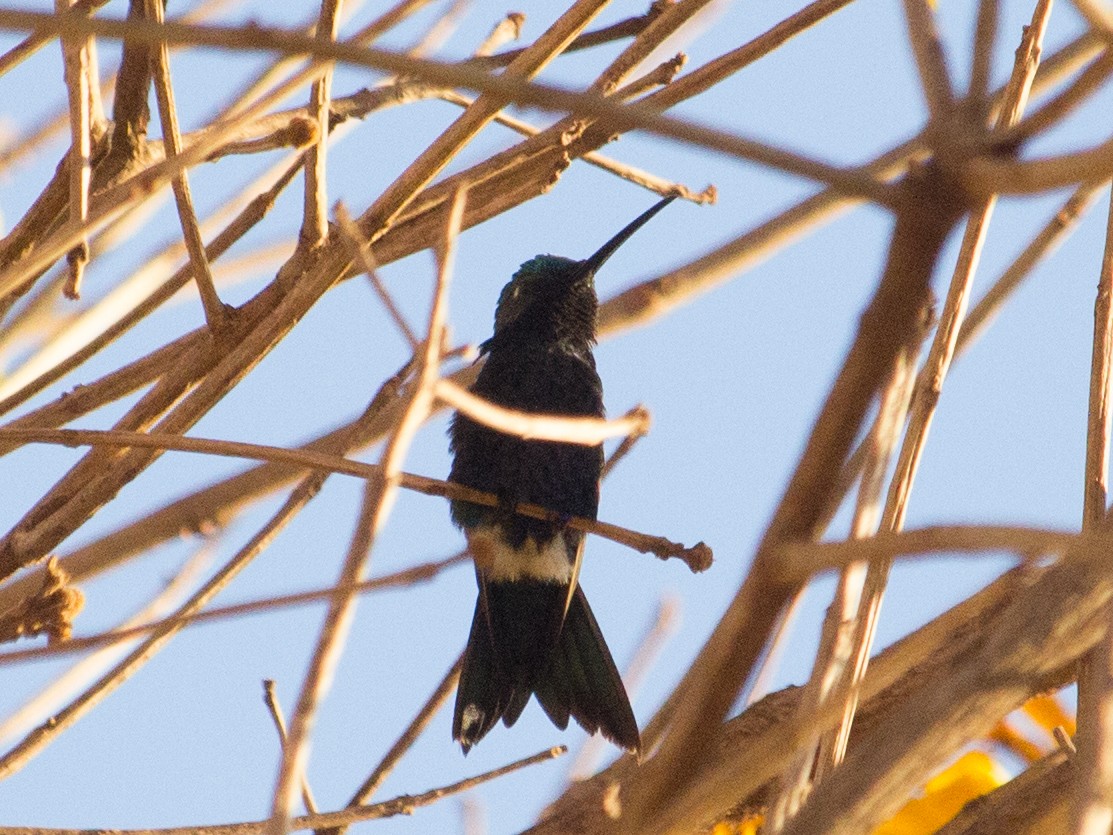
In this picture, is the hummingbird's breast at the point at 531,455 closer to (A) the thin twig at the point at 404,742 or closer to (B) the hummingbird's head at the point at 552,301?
(B) the hummingbird's head at the point at 552,301

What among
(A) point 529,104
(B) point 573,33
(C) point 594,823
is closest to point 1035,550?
(A) point 529,104

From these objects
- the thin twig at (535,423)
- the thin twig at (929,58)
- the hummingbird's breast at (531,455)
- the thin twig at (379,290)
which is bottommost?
the thin twig at (929,58)

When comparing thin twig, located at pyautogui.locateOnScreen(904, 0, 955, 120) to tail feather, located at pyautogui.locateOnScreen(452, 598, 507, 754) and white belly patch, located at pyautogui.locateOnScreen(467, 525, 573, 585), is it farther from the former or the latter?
white belly patch, located at pyautogui.locateOnScreen(467, 525, 573, 585)

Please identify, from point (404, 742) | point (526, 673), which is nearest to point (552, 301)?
point (526, 673)

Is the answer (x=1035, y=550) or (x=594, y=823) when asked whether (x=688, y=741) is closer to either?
(x=1035, y=550)

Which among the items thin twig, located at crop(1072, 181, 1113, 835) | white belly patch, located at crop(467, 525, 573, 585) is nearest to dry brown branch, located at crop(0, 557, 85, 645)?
thin twig, located at crop(1072, 181, 1113, 835)

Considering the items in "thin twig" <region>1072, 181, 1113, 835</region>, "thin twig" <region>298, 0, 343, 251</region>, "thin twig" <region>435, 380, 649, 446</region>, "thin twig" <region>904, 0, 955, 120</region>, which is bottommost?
"thin twig" <region>1072, 181, 1113, 835</region>

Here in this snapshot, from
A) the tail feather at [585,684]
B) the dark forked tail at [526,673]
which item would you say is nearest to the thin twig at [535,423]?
the tail feather at [585,684]
